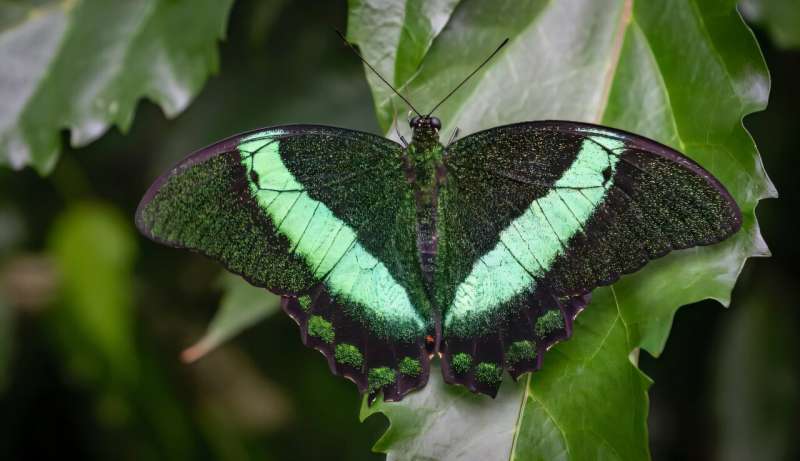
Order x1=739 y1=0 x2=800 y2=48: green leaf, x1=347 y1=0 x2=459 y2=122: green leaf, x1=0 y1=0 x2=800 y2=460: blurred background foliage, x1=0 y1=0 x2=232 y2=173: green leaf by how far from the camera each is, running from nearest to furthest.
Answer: x1=347 y1=0 x2=459 y2=122: green leaf
x1=739 y1=0 x2=800 y2=48: green leaf
x1=0 y1=0 x2=232 y2=173: green leaf
x1=0 y1=0 x2=800 y2=460: blurred background foliage

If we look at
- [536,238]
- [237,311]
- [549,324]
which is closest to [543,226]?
[536,238]

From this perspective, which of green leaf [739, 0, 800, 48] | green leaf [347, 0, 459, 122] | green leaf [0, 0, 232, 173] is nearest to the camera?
green leaf [347, 0, 459, 122]

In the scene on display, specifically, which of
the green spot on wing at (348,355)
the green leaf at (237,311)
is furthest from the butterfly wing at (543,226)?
the green leaf at (237,311)

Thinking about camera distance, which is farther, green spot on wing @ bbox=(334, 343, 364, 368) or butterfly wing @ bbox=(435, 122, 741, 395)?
green spot on wing @ bbox=(334, 343, 364, 368)

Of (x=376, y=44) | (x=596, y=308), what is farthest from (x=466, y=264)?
(x=376, y=44)

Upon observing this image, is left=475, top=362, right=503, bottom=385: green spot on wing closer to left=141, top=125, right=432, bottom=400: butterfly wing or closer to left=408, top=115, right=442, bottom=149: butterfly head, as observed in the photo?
left=141, top=125, right=432, bottom=400: butterfly wing

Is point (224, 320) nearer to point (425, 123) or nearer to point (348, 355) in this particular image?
point (348, 355)

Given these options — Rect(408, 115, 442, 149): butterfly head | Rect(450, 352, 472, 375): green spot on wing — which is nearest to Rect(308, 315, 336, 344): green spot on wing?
Rect(450, 352, 472, 375): green spot on wing
